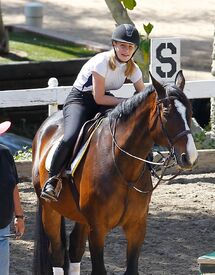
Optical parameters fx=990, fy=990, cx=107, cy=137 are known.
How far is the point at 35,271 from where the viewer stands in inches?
335

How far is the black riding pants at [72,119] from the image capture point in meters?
8.12

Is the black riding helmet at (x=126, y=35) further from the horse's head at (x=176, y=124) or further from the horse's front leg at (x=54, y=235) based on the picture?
the horse's front leg at (x=54, y=235)

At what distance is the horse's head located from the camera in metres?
7.19

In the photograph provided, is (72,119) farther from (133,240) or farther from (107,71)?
(133,240)

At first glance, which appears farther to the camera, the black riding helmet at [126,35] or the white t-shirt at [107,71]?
the white t-shirt at [107,71]

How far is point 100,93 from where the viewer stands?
8.04 m

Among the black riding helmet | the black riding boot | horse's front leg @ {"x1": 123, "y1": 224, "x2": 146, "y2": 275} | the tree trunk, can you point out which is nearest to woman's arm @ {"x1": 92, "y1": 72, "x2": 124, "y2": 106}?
the black riding helmet

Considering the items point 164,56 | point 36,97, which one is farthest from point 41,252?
point 164,56

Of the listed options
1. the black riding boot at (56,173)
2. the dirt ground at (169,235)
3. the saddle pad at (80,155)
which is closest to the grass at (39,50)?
the dirt ground at (169,235)

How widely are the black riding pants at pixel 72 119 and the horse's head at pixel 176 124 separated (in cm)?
95

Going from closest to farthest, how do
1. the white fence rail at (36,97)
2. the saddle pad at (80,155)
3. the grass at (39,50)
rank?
the saddle pad at (80,155) → the white fence rail at (36,97) → the grass at (39,50)

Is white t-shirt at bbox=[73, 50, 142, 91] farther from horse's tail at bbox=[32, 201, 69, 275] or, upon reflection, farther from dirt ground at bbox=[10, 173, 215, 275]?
dirt ground at bbox=[10, 173, 215, 275]

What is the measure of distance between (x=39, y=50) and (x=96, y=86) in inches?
471

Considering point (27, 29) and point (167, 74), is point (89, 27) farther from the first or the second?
point (167, 74)
